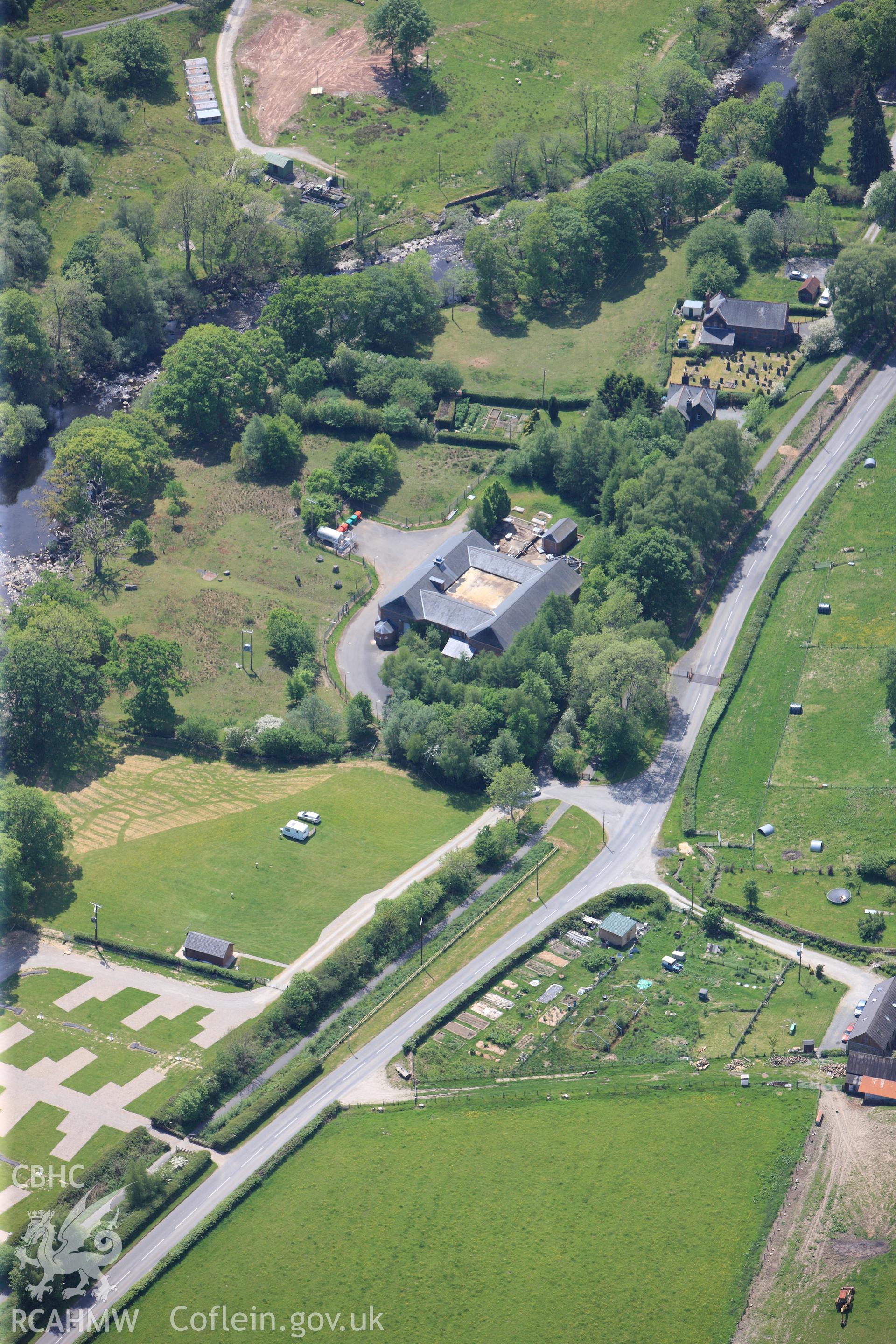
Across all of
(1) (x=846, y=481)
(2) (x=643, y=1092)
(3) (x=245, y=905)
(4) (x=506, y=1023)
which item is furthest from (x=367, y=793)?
(1) (x=846, y=481)

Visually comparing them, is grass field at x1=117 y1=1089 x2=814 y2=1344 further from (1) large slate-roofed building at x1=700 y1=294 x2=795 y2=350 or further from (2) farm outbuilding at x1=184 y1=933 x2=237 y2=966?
(1) large slate-roofed building at x1=700 y1=294 x2=795 y2=350

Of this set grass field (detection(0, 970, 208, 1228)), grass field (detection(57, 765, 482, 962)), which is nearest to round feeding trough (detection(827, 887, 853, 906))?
grass field (detection(57, 765, 482, 962))

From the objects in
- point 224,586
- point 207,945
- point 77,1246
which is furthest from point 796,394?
point 77,1246

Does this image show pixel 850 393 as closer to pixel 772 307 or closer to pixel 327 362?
pixel 772 307

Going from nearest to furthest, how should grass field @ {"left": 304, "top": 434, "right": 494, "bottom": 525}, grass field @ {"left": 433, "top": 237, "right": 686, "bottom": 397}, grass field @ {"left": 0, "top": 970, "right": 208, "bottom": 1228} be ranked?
grass field @ {"left": 0, "top": 970, "right": 208, "bottom": 1228}
grass field @ {"left": 304, "top": 434, "right": 494, "bottom": 525}
grass field @ {"left": 433, "top": 237, "right": 686, "bottom": 397}

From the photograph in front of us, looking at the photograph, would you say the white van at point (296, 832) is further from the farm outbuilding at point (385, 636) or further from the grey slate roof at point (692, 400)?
the grey slate roof at point (692, 400)
